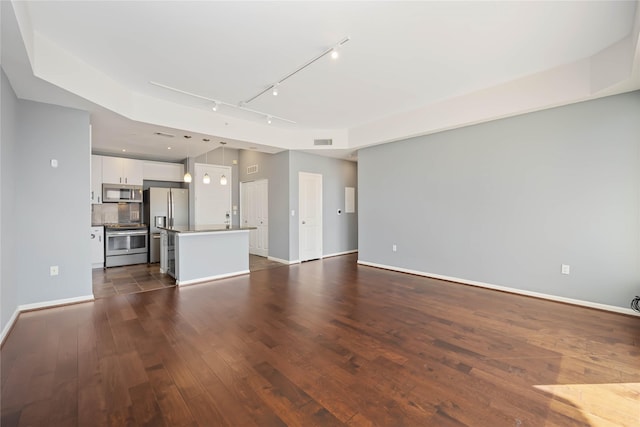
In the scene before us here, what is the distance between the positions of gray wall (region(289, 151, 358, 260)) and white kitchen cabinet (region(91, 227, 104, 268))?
4.19 meters

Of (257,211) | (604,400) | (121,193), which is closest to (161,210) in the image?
(121,193)

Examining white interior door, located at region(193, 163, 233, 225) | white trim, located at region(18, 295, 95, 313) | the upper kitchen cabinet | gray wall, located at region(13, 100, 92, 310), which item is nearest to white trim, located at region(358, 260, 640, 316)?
white interior door, located at region(193, 163, 233, 225)

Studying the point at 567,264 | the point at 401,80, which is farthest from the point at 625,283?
the point at 401,80

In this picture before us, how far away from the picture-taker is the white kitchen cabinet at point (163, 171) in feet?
23.6

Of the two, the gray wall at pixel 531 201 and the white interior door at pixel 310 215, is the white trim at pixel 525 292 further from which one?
the white interior door at pixel 310 215

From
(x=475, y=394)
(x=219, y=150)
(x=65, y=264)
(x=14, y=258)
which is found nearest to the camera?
(x=475, y=394)

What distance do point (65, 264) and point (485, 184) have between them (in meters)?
6.34

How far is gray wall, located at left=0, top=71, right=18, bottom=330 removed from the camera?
9.09ft

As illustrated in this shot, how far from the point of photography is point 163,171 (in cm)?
746

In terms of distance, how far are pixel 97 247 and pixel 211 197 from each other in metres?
2.75

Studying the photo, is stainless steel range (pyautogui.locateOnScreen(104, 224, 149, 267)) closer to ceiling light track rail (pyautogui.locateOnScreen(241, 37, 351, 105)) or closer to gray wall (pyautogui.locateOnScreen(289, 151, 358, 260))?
gray wall (pyautogui.locateOnScreen(289, 151, 358, 260))

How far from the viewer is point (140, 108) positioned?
4.26m

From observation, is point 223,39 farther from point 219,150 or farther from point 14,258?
point 219,150

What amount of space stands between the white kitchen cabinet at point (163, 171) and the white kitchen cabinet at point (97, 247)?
67.7 inches
